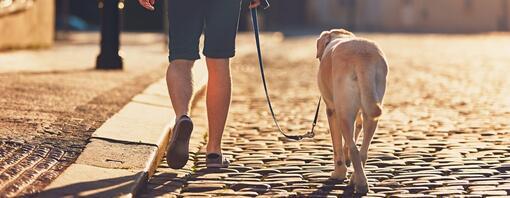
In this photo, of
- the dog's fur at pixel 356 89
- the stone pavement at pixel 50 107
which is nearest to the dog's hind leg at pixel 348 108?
the dog's fur at pixel 356 89

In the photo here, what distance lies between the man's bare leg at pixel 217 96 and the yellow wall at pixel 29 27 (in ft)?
34.1

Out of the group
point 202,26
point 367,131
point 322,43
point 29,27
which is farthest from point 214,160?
point 29,27

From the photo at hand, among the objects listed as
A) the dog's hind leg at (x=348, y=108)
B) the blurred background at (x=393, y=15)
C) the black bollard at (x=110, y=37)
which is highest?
the dog's hind leg at (x=348, y=108)

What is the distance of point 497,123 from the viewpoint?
1050cm

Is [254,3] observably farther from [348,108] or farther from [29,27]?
Result: [29,27]

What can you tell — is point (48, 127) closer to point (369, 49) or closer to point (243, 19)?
point (369, 49)

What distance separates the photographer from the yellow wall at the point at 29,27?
1800 centimetres

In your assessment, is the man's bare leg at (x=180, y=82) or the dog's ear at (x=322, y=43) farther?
the dog's ear at (x=322, y=43)

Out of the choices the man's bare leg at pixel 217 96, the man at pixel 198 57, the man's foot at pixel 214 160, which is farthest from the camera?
the man's foot at pixel 214 160

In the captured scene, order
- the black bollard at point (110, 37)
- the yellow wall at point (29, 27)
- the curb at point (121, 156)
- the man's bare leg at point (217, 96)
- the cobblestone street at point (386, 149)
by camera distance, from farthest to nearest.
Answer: the yellow wall at point (29, 27)
the black bollard at point (110, 37)
the man's bare leg at point (217, 96)
the cobblestone street at point (386, 149)
the curb at point (121, 156)

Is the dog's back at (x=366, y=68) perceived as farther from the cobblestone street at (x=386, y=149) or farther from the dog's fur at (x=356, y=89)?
the cobblestone street at (x=386, y=149)

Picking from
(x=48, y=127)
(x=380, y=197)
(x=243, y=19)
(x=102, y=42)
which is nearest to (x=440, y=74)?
(x=102, y=42)

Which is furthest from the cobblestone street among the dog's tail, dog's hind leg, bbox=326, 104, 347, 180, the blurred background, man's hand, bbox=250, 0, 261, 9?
the blurred background

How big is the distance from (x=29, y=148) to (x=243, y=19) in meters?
36.4
